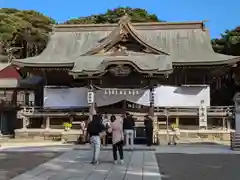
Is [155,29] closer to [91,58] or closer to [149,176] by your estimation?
[91,58]

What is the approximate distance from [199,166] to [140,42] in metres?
16.5

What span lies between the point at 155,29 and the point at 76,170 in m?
→ 23.4

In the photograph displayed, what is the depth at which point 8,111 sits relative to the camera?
32.9m

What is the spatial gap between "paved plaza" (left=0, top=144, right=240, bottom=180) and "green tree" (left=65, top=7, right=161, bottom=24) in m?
45.4

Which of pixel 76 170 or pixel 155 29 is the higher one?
pixel 155 29

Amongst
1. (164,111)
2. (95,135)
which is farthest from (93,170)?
(164,111)

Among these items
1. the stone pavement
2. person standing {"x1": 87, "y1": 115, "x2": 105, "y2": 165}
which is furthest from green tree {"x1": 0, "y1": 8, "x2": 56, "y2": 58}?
person standing {"x1": 87, "y1": 115, "x2": 105, "y2": 165}

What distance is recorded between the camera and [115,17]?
61.8 meters

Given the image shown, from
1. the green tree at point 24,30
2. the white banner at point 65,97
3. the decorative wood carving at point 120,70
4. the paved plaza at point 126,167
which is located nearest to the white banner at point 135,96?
the white banner at point 65,97

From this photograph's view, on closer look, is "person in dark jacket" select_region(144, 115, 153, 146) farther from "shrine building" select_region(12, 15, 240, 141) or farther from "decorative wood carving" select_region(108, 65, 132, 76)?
"decorative wood carving" select_region(108, 65, 132, 76)

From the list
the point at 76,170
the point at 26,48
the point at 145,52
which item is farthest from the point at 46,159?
the point at 26,48

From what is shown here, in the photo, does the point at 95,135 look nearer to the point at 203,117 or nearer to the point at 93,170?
the point at 93,170

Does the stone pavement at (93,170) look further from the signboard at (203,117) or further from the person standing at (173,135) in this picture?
the signboard at (203,117)

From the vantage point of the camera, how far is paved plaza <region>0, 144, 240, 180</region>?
37.0ft
